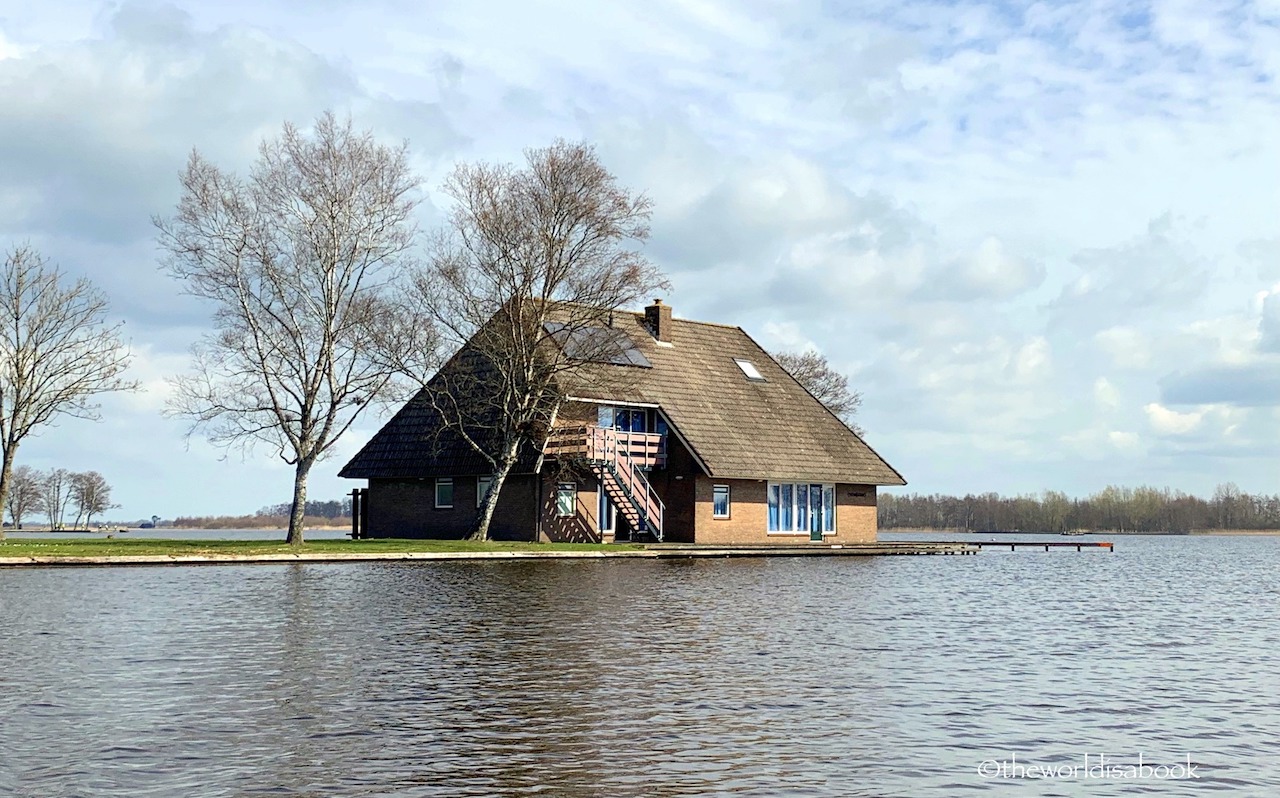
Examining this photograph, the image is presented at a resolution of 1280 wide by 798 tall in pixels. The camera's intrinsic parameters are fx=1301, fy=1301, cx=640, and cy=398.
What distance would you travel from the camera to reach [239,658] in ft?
53.7

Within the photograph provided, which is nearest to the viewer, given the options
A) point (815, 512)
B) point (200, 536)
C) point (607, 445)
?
point (607, 445)

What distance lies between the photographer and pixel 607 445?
1917 inches

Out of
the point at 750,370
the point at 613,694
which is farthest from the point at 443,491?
the point at 613,694

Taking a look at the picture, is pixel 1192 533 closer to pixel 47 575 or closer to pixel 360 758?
pixel 47 575

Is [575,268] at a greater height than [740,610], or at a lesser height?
greater

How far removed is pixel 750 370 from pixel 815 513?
7.74 meters

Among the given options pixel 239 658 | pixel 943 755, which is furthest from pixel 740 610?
pixel 943 755

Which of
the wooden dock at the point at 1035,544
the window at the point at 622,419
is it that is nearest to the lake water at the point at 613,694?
the window at the point at 622,419

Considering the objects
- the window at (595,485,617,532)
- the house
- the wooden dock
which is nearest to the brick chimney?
the house

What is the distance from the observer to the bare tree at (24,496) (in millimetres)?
134125

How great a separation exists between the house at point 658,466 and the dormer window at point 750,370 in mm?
137

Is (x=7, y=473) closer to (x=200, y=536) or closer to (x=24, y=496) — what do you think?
(x=200, y=536)

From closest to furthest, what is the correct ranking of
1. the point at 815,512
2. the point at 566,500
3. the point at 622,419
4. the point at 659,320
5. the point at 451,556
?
the point at 451,556 < the point at 566,500 < the point at 622,419 < the point at 815,512 < the point at 659,320

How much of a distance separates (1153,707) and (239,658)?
35.5 ft
